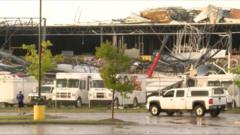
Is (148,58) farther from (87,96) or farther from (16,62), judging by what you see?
(87,96)

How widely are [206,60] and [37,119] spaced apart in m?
45.9

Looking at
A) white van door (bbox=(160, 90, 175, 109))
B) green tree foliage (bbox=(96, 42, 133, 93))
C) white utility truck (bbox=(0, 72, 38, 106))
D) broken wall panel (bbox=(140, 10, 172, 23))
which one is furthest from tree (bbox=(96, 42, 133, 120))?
broken wall panel (bbox=(140, 10, 172, 23))

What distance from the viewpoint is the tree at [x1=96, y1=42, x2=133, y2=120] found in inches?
1388

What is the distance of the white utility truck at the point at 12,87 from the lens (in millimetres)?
55281

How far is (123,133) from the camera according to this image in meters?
26.1

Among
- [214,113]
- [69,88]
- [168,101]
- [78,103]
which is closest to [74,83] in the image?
[69,88]

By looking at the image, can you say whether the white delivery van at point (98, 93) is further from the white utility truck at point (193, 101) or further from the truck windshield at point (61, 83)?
the white utility truck at point (193, 101)

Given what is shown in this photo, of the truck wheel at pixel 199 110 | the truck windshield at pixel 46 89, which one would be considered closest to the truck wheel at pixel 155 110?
the truck wheel at pixel 199 110

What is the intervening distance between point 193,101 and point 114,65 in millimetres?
8619

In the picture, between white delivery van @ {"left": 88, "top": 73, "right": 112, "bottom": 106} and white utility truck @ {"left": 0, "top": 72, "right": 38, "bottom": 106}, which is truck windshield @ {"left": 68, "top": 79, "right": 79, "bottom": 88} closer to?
white delivery van @ {"left": 88, "top": 73, "right": 112, "bottom": 106}

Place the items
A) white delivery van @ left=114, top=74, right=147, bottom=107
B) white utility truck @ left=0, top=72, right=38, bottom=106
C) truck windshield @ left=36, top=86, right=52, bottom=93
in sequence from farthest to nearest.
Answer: truck windshield @ left=36, top=86, right=52, bottom=93 < white utility truck @ left=0, top=72, right=38, bottom=106 < white delivery van @ left=114, top=74, right=147, bottom=107

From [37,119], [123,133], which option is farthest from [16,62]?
[123,133]

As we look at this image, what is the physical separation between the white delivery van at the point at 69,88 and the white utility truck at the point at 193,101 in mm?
11183

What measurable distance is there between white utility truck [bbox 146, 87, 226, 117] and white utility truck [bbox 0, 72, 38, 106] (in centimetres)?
1619
